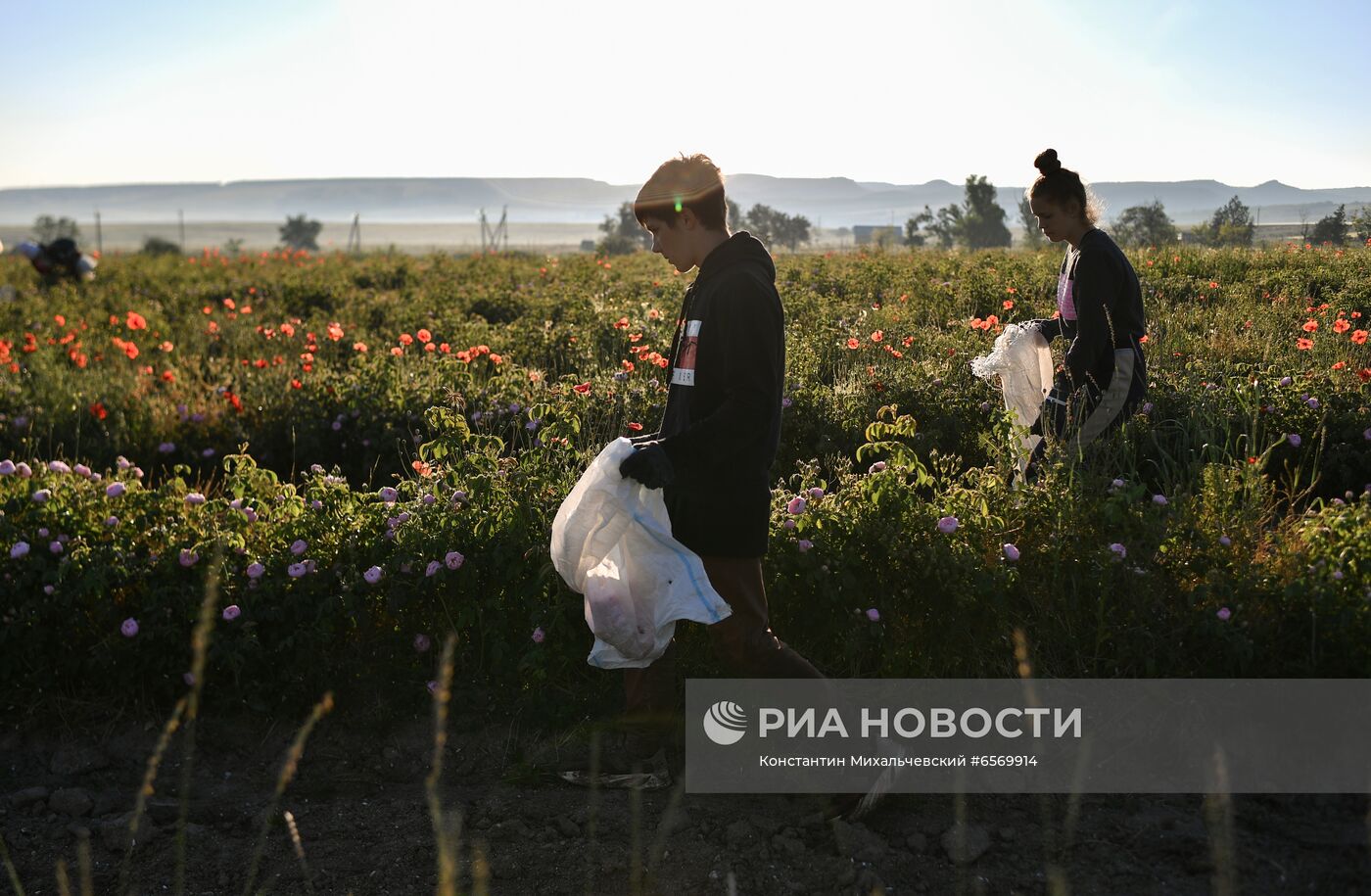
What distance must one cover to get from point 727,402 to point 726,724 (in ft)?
3.73

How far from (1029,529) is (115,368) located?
7.48m

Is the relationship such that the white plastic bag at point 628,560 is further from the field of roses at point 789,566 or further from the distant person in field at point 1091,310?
the distant person in field at point 1091,310

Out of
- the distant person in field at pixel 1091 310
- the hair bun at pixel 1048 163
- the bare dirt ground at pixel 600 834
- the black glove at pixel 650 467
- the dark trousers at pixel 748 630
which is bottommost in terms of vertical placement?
the bare dirt ground at pixel 600 834

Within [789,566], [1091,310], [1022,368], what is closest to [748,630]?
[789,566]

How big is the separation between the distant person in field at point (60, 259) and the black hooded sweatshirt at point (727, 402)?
200cm

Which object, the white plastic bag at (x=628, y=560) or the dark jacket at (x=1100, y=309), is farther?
the dark jacket at (x=1100, y=309)

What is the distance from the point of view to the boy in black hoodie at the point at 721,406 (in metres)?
2.93

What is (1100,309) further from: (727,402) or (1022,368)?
(727,402)

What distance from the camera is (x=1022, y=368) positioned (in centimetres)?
492

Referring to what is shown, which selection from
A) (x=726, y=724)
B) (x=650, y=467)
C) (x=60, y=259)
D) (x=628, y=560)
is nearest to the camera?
(x=650, y=467)

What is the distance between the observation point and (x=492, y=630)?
151 inches

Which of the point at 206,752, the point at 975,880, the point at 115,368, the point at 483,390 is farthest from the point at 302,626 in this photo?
the point at 115,368

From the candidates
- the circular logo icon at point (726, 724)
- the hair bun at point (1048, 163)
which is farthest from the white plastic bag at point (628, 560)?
the hair bun at point (1048, 163)

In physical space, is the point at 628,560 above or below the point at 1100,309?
below
